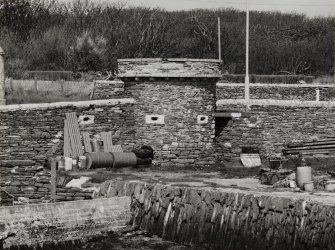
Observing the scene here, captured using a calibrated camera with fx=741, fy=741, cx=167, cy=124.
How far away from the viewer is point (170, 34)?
42.2 metres

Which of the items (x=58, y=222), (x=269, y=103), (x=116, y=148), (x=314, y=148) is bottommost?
(x=58, y=222)

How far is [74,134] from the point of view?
2025cm

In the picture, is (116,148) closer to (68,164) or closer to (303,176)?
(68,164)

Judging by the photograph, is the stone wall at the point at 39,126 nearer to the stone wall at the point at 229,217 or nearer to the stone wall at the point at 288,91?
the stone wall at the point at 229,217

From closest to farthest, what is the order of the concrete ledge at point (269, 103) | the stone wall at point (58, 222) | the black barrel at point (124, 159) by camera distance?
the stone wall at point (58, 222), the black barrel at point (124, 159), the concrete ledge at point (269, 103)

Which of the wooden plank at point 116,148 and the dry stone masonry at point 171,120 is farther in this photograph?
the wooden plank at point 116,148

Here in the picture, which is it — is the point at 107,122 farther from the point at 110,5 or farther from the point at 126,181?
the point at 110,5

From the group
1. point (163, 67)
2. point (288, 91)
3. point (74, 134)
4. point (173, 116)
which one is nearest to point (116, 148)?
point (74, 134)

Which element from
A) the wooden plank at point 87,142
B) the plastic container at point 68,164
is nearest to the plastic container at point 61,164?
the plastic container at point 68,164

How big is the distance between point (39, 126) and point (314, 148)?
7973 millimetres

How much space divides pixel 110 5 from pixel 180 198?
32.2 meters

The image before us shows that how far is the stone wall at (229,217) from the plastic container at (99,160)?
274 cm

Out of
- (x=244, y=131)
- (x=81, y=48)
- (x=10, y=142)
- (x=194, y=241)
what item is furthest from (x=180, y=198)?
(x=81, y=48)

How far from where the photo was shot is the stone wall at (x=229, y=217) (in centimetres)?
1187
